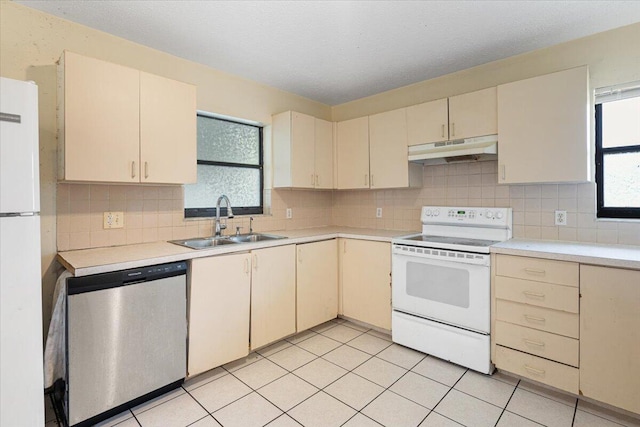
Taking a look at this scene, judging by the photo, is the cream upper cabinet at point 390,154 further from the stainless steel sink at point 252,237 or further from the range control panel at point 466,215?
the stainless steel sink at point 252,237

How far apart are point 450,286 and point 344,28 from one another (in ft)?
6.82

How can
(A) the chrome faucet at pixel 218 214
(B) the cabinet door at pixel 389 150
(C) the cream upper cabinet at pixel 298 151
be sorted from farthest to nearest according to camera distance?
(C) the cream upper cabinet at pixel 298 151
(B) the cabinet door at pixel 389 150
(A) the chrome faucet at pixel 218 214

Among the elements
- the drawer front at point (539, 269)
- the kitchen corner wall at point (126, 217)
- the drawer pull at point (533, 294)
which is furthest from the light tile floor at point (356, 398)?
the kitchen corner wall at point (126, 217)

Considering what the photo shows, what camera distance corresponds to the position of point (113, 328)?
179cm

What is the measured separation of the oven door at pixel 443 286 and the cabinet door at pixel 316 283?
0.66m

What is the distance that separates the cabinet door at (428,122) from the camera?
2.78m

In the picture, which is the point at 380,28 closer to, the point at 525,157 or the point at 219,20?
the point at 219,20

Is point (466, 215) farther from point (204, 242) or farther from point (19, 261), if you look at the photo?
point (19, 261)

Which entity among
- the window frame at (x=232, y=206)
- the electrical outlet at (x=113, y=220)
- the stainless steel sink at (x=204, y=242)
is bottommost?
the stainless steel sink at (x=204, y=242)

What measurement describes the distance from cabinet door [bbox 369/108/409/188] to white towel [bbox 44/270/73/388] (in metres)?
2.66

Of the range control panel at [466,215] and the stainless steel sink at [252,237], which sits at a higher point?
the range control panel at [466,215]

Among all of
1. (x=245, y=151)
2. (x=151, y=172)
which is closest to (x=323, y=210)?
(x=245, y=151)

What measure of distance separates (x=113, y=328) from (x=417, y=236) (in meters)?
2.46

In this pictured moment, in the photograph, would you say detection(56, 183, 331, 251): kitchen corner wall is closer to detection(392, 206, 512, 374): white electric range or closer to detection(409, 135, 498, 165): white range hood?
detection(392, 206, 512, 374): white electric range
